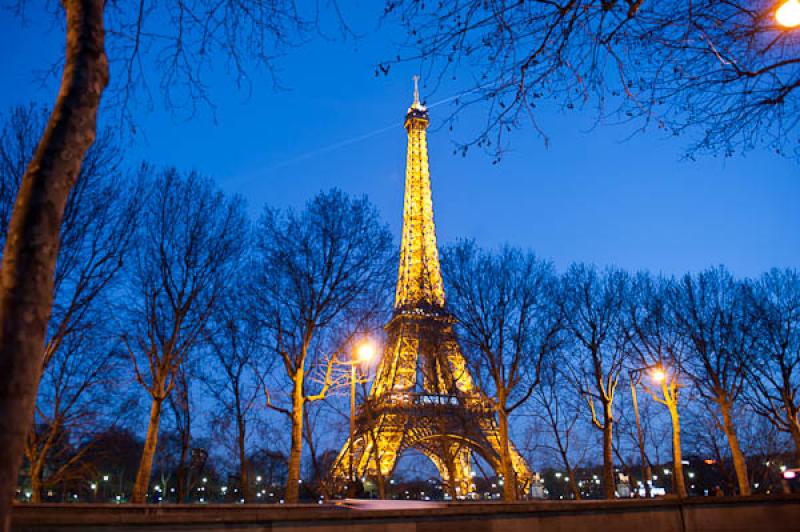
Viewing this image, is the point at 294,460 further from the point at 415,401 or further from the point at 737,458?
the point at 415,401

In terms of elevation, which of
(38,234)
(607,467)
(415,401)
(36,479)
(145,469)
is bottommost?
(607,467)

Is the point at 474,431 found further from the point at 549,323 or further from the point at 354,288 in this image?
the point at 354,288

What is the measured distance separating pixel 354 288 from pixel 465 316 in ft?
22.3

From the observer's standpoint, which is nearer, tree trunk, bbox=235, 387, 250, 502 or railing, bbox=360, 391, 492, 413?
tree trunk, bbox=235, 387, 250, 502

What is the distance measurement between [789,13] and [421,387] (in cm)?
4398

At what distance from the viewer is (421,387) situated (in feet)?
157

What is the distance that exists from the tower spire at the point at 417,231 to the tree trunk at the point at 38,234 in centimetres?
4388

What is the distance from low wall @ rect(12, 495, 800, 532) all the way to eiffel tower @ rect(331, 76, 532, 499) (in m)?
17.0

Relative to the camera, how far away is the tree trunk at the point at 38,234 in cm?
340

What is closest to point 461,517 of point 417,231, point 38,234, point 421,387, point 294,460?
point 38,234

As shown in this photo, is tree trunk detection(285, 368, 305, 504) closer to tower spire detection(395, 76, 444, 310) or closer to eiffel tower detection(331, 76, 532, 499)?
eiffel tower detection(331, 76, 532, 499)

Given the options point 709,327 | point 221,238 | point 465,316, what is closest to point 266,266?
point 221,238

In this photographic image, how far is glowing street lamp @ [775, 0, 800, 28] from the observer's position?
5758mm

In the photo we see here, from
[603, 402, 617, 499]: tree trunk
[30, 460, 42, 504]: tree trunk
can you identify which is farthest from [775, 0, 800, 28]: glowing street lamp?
[30, 460, 42, 504]: tree trunk
